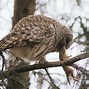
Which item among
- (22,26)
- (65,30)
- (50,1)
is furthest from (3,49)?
(50,1)

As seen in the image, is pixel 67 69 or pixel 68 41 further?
pixel 68 41

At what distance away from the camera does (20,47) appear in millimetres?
3740

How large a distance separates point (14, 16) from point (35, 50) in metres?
1.50

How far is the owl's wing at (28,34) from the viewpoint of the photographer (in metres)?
3.60

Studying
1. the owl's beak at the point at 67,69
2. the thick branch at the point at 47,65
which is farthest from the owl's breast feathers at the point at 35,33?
the thick branch at the point at 47,65

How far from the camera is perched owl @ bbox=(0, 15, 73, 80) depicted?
371cm

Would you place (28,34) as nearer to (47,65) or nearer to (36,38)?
(36,38)

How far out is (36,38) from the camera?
3859 millimetres

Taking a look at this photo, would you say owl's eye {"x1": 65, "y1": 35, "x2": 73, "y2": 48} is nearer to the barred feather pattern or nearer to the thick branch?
the barred feather pattern

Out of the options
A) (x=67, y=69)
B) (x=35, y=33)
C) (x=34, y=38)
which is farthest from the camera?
A: (x=35, y=33)

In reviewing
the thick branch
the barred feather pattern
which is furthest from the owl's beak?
the barred feather pattern

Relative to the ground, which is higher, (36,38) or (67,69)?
(36,38)

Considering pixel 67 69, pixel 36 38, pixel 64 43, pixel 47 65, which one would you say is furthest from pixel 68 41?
pixel 47 65

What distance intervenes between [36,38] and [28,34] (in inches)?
3.4
